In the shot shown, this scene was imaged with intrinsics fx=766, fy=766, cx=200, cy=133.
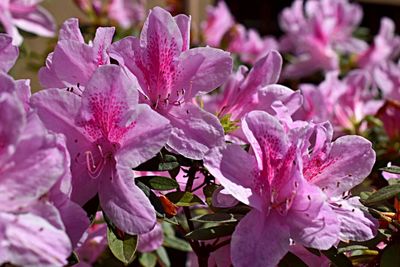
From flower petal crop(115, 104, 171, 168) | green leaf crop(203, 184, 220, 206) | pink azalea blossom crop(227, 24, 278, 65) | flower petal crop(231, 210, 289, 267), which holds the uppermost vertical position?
flower petal crop(115, 104, 171, 168)

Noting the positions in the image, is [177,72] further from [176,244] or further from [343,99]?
[343,99]

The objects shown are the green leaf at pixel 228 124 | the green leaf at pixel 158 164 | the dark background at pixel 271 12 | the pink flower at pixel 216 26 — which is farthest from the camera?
the dark background at pixel 271 12

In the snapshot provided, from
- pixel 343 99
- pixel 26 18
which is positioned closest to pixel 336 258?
pixel 343 99

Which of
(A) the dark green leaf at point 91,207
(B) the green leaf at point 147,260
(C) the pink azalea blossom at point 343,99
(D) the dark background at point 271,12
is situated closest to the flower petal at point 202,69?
(A) the dark green leaf at point 91,207

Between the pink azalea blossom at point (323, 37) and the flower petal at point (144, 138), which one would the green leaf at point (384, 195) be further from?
the pink azalea blossom at point (323, 37)

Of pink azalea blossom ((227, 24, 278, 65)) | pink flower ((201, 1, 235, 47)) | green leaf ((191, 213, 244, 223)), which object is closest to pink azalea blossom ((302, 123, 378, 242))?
green leaf ((191, 213, 244, 223))

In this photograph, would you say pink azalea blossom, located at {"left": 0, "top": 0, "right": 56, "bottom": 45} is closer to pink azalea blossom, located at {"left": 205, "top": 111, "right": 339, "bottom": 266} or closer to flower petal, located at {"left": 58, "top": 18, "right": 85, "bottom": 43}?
flower petal, located at {"left": 58, "top": 18, "right": 85, "bottom": 43}

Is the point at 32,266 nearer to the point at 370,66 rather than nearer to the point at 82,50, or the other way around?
the point at 82,50
